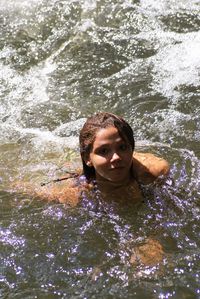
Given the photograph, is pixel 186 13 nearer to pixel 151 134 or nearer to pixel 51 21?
pixel 51 21

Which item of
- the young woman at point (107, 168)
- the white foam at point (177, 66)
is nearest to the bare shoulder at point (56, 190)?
the young woman at point (107, 168)

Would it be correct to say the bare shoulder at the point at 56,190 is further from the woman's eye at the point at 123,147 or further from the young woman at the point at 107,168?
the woman's eye at the point at 123,147

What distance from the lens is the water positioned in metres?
3.30

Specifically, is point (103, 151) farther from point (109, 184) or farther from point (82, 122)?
point (82, 122)

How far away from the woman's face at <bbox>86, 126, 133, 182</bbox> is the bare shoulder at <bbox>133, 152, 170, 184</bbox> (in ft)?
0.60

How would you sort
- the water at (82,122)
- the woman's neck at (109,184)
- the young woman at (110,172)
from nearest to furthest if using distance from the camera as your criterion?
the water at (82,122)
the young woman at (110,172)
the woman's neck at (109,184)

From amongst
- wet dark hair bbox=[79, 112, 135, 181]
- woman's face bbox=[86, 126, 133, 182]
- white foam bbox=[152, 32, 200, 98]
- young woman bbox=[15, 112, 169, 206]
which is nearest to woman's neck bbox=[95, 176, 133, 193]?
young woman bbox=[15, 112, 169, 206]

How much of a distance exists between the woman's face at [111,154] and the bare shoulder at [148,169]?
0.60 feet

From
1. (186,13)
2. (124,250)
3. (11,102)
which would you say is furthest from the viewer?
(186,13)

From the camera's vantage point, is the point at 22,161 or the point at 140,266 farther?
the point at 22,161

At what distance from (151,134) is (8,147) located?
1333mm

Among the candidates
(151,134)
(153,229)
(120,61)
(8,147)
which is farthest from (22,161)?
(120,61)

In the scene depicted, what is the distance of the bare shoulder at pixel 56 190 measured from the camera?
13.3ft

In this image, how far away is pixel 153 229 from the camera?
12.0ft
